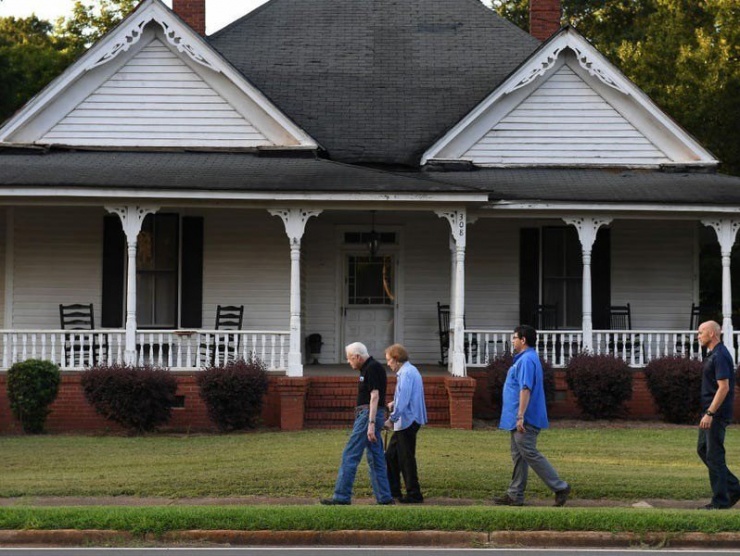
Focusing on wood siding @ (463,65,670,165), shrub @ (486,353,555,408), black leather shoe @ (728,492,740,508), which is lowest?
black leather shoe @ (728,492,740,508)

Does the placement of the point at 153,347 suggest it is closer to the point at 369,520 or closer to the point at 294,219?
the point at 294,219

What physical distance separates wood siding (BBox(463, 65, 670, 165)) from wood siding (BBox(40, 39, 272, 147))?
178 inches

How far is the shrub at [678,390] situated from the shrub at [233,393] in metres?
6.59

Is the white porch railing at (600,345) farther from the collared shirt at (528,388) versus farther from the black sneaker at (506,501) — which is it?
the collared shirt at (528,388)

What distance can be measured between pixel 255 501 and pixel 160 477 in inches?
67.9

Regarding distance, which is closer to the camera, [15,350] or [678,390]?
[678,390]

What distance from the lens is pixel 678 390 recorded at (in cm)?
1925

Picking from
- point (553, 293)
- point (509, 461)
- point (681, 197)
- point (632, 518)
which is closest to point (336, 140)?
point (553, 293)

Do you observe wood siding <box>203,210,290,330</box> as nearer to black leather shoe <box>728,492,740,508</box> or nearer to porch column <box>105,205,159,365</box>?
porch column <box>105,205,159,365</box>

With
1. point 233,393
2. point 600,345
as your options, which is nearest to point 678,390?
point 600,345

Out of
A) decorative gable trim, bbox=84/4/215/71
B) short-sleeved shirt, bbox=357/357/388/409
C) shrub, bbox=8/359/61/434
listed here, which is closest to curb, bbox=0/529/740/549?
short-sleeved shirt, bbox=357/357/388/409

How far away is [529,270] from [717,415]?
1061cm

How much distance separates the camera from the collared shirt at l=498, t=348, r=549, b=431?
38.9ft

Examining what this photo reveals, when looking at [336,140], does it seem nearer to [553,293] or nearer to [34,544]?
[553,293]
